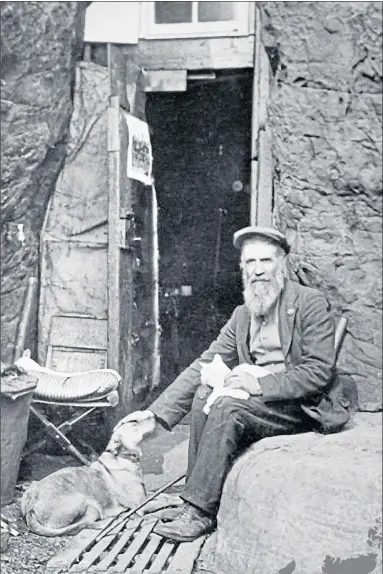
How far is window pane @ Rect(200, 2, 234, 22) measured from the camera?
4523 millimetres

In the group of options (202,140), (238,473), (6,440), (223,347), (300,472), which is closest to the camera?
(300,472)

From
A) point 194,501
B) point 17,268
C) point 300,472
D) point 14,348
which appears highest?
point 17,268

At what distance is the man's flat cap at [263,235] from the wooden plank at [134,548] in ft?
4.56

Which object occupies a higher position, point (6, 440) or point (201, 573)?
point (6, 440)

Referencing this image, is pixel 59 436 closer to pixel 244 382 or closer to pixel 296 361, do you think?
pixel 244 382

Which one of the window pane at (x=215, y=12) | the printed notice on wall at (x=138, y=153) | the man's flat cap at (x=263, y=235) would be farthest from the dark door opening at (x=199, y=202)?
the man's flat cap at (x=263, y=235)

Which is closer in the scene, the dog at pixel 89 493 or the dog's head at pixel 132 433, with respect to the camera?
the dog's head at pixel 132 433

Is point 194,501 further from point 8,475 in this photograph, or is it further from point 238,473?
point 8,475

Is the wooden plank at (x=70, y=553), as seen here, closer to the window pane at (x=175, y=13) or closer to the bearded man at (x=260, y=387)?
the bearded man at (x=260, y=387)

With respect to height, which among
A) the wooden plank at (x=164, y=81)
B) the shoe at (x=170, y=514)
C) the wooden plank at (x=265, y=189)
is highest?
the wooden plank at (x=164, y=81)

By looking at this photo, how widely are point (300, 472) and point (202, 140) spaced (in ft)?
7.47

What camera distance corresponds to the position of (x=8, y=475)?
3.99 m

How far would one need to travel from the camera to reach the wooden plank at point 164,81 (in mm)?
4688

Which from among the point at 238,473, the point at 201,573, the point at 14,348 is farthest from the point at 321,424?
the point at 14,348
